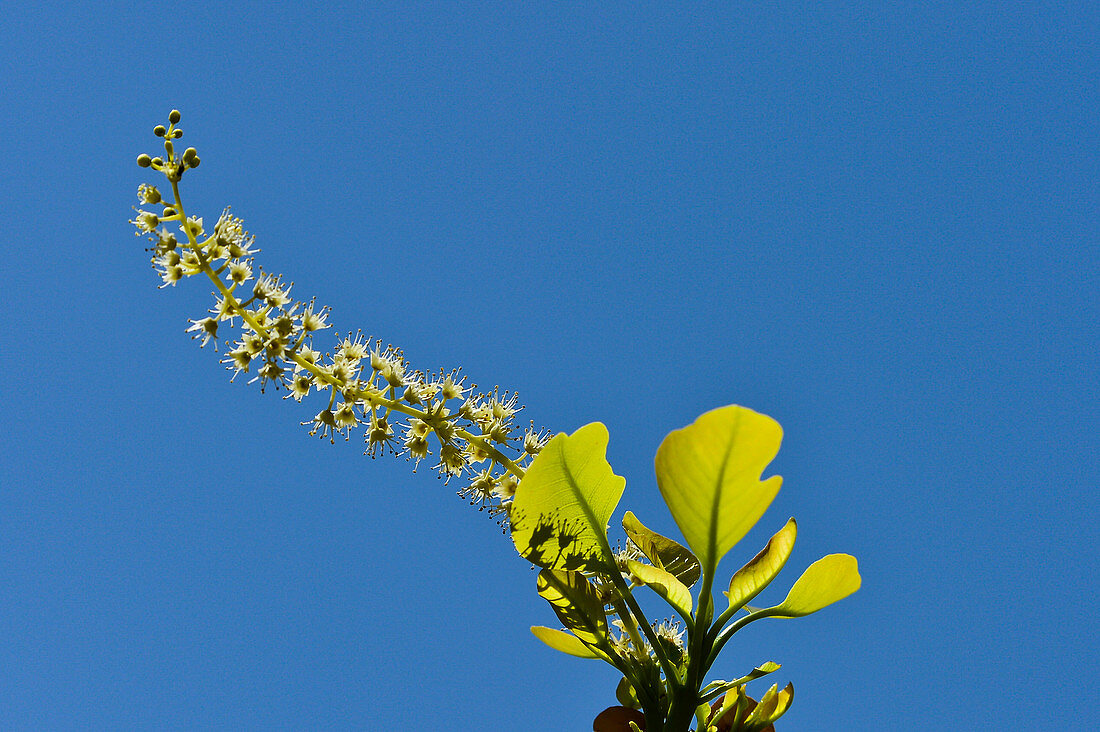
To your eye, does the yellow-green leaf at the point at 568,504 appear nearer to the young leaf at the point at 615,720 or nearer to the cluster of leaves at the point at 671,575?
the cluster of leaves at the point at 671,575

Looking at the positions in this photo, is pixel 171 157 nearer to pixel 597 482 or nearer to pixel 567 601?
pixel 597 482

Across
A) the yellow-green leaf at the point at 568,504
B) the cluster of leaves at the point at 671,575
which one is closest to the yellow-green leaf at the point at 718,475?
the cluster of leaves at the point at 671,575

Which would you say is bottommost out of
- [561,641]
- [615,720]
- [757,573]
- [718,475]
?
[615,720]

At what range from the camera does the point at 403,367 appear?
242 cm

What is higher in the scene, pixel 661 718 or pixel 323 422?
pixel 323 422

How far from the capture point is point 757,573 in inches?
80.0

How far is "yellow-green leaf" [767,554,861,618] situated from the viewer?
1.96 metres

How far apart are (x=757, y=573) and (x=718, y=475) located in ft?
1.23

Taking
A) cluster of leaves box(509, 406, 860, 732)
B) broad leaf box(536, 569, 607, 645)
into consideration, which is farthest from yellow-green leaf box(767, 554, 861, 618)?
broad leaf box(536, 569, 607, 645)

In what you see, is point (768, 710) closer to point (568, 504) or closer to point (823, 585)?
point (823, 585)

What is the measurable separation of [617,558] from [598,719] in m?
0.45

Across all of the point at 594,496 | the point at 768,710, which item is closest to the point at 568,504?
the point at 594,496

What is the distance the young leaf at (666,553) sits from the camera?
229 centimetres

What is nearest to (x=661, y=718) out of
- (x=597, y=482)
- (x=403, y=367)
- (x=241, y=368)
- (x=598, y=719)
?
(x=598, y=719)
